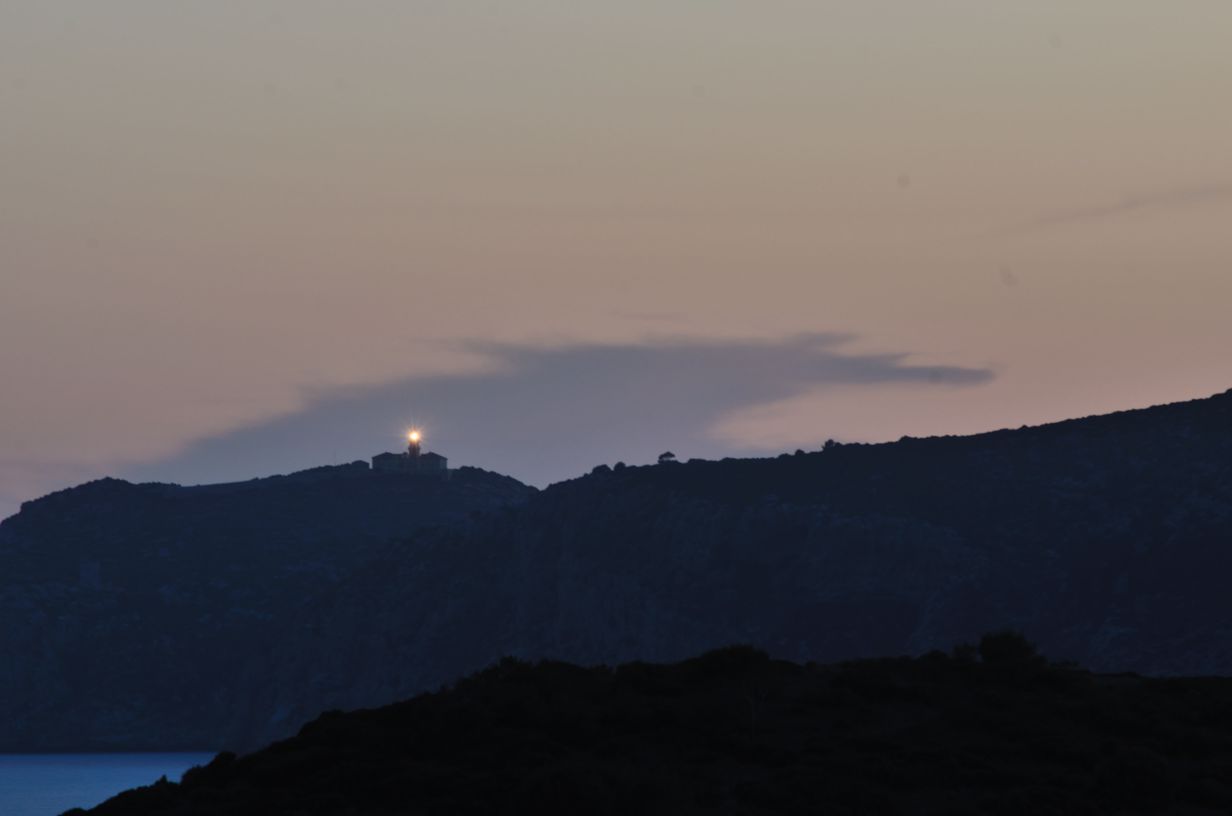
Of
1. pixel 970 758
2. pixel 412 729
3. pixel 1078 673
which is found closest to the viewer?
pixel 970 758

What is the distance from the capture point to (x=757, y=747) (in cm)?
4584

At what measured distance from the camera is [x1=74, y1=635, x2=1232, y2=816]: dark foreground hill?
41688 mm

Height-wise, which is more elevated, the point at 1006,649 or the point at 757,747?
the point at 1006,649

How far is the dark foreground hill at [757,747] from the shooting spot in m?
41.7

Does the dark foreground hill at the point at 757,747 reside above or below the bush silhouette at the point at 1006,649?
below

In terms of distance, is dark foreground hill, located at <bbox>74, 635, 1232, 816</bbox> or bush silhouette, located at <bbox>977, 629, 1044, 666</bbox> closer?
dark foreground hill, located at <bbox>74, 635, 1232, 816</bbox>

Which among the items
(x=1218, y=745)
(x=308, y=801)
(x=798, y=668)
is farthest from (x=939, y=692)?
(x=308, y=801)

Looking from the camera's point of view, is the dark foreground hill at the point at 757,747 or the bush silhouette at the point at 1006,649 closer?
the dark foreground hill at the point at 757,747

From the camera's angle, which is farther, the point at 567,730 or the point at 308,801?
the point at 567,730

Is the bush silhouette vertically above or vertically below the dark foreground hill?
above

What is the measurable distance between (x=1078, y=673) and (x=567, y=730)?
51.5ft

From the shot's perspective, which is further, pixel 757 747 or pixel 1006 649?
pixel 1006 649

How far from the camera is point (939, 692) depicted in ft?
169

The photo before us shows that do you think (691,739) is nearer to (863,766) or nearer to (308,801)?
(863,766)
